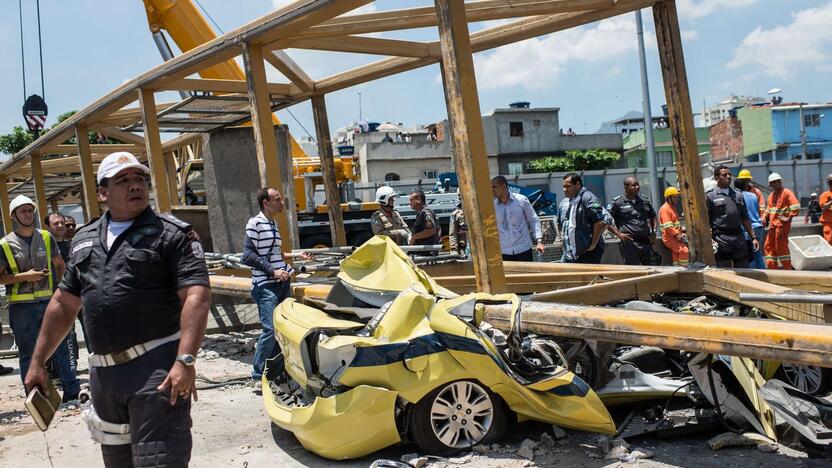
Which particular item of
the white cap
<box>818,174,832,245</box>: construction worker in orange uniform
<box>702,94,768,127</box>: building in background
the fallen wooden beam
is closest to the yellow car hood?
the fallen wooden beam

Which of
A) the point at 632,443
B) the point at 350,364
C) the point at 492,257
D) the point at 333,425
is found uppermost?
the point at 492,257

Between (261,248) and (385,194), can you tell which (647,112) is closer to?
(385,194)

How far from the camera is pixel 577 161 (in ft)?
180

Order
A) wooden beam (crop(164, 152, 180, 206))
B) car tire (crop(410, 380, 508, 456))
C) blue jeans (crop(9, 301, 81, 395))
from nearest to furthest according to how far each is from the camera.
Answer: car tire (crop(410, 380, 508, 456)) → blue jeans (crop(9, 301, 81, 395)) → wooden beam (crop(164, 152, 180, 206))

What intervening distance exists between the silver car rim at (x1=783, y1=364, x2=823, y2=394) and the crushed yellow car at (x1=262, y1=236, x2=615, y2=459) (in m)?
1.97

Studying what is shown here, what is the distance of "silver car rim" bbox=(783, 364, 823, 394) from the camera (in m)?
A: 5.72

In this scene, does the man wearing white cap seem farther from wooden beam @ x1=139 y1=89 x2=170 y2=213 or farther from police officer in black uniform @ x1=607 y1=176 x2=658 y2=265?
police officer in black uniform @ x1=607 y1=176 x2=658 y2=265

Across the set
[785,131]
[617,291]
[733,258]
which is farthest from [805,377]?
[785,131]

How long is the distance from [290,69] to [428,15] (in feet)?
9.65

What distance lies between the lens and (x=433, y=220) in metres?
11.2

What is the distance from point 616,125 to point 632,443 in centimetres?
8669

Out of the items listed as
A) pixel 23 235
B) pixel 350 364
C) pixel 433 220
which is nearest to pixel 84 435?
pixel 23 235

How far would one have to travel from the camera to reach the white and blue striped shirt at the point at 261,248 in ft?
24.1

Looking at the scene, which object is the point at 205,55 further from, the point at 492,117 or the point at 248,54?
the point at 492,117
